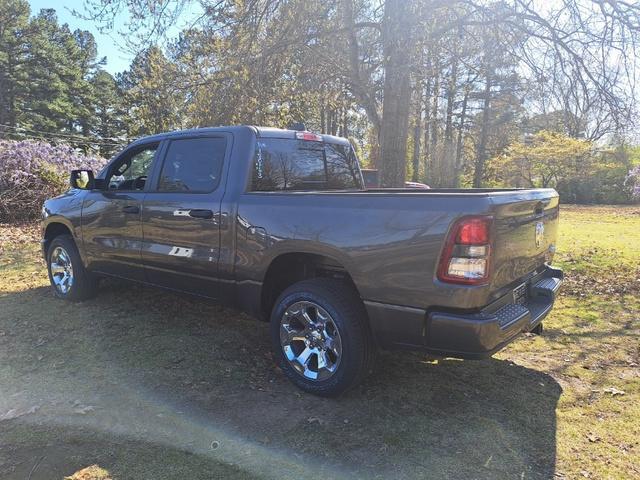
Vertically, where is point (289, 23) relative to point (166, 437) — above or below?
above

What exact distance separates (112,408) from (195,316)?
76.0 inches

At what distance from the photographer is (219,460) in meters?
2.80

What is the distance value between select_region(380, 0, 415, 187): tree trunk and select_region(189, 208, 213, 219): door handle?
16.2 feet

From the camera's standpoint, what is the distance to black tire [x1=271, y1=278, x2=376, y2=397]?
10.8 feet

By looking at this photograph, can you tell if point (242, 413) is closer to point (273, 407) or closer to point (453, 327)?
point (273, 407)

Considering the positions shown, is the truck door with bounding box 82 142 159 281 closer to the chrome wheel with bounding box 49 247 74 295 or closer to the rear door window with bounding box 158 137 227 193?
the rear door window with bounding box 158 137 227 193

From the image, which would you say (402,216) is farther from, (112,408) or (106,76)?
(106,76)

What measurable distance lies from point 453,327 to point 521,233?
868 millimetres

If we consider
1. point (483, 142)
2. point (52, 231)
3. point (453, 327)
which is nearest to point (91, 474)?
point (453, 327)

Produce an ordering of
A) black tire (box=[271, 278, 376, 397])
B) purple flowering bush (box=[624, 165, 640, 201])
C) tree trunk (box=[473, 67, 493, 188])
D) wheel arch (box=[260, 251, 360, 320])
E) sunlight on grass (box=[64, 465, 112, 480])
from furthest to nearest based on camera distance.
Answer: tree trunk (box=[473, 67, 493, 188]) < purple flowering bush (box=[624, 165, 640, 201]) < wheel arch (box=[260, 251, 360, 320]) < black tire (box=[271, 278, 376, 397]) < sunlight on grass (box=[64, 465, 112, 480])

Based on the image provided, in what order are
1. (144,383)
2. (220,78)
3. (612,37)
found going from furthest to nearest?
1. (220,78)
2. (612,37)
3. (144,383)

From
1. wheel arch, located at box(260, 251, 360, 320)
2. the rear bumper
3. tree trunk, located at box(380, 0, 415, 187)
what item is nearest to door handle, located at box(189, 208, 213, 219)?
wheel arch, located at box(260, 251, 360, 320)

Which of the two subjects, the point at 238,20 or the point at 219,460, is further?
the point at 238,20

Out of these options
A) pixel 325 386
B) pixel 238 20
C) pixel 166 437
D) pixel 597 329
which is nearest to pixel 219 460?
pixel 166 437
